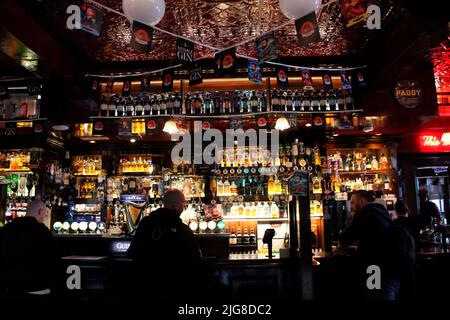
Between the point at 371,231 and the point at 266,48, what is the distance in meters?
2.39

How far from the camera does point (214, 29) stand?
194 inches

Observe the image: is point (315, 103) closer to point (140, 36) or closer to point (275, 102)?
point (275, 102)

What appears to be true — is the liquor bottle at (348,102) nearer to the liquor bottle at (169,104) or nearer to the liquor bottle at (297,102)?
the liquor bottle at (297,102)

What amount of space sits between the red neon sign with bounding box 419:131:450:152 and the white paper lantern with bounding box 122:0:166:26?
723 cm

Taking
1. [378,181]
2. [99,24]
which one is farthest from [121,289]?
[378,181]

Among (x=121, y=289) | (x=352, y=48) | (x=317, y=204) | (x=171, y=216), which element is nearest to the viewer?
(x=171, y=216)

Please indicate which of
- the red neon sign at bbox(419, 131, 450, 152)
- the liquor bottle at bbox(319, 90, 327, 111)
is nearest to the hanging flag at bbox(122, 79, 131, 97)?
the liquor bottle at bbox(319, 90, 327, 111)

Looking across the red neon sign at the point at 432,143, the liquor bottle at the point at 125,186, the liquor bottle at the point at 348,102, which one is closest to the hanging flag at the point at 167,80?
the liquor bottle at the point at 348,102

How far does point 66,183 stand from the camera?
26.6ft

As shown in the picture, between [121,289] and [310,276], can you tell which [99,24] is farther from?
[310,276]

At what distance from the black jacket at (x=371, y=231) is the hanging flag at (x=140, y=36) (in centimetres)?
283

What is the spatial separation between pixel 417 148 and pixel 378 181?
4.51 feet

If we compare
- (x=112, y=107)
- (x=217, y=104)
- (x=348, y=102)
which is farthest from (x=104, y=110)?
(x=348, y=102)

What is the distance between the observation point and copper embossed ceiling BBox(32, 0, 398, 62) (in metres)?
4.40
